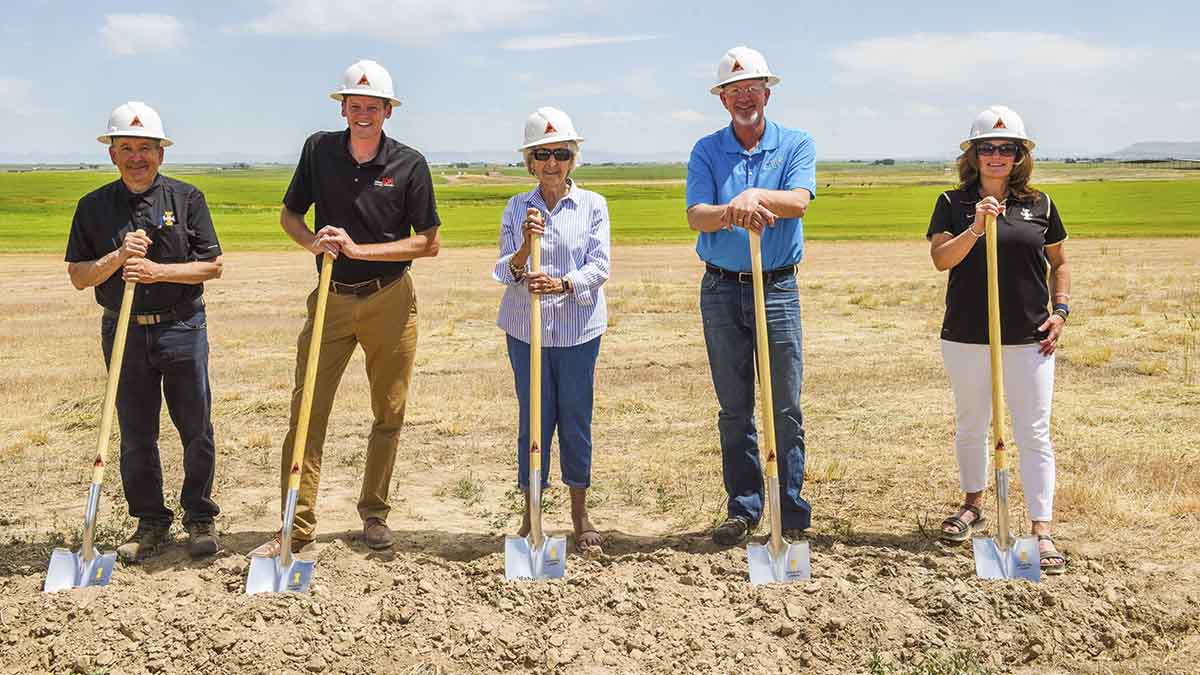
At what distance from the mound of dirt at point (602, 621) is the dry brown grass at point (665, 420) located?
1.02m

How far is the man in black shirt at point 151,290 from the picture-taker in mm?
5707

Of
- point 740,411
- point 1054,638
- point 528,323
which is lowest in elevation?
point 1054,638

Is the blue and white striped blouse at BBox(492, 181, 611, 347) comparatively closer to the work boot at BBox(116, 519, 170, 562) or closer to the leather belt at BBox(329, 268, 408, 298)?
the leather belt at BBox(329, 268, 408, 298)

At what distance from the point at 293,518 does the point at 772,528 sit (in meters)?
2.63

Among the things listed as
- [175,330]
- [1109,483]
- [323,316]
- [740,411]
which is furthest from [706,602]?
[1109,483]

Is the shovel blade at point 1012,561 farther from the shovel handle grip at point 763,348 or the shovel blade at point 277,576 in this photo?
the shovel blade at point 277,576

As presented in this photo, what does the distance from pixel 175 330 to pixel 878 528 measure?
450cm

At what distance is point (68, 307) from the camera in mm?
21375

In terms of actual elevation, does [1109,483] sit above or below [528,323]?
below

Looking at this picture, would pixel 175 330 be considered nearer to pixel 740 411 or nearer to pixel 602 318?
pixel 602 318

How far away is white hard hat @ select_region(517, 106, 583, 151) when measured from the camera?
220 inches

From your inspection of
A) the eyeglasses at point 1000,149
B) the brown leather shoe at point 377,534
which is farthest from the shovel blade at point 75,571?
the eyeglasses at point 1000,149

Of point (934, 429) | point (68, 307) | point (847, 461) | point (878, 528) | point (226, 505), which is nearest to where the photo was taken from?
point (878, 528)

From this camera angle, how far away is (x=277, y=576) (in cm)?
548
